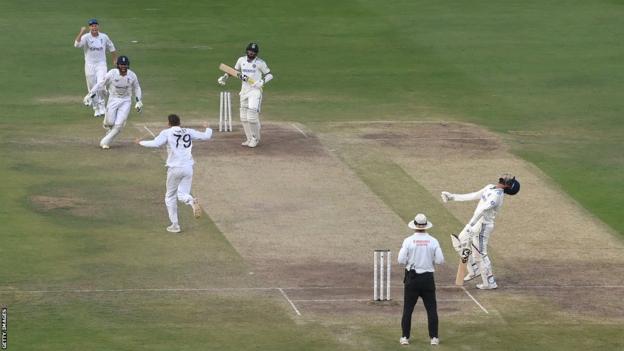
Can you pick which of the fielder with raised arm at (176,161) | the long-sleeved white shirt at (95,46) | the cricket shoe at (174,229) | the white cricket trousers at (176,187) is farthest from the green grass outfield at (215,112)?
the long-sleeved white shirt at (95,46)

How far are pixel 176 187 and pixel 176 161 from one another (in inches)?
21.6

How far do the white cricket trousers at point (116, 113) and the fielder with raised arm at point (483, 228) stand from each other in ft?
36.6

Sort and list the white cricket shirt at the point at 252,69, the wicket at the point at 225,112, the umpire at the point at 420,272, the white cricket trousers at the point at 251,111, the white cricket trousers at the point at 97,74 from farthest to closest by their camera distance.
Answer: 1. the white cricket trousers at the point at 97,74
2. the wicket at the point at 225,112
3. the white cricket shirt at the point at 252,69
4. the white cricket trousers at the point at 251,111
5. the umpire at the point at 420,272

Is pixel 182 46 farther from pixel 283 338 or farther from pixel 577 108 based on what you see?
pixel 283 338

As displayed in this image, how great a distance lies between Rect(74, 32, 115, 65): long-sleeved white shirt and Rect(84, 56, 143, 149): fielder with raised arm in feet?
13.6

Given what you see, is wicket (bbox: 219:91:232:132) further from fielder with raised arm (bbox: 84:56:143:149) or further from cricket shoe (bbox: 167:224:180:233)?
cricket shoe (bbox: 167:224:180:233)

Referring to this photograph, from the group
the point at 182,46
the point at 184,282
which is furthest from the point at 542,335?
the point at 182,46

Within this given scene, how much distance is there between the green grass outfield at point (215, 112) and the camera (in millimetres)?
24125

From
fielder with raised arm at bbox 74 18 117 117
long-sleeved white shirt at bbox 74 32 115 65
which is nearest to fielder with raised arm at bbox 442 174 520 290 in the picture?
fielder with raised arm at bbox 74 18 117 117

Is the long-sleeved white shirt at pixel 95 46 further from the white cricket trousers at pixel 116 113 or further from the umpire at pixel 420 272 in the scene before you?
the umpire at pixel 420 272

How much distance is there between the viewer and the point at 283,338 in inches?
924

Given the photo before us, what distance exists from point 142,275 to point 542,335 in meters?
7.20

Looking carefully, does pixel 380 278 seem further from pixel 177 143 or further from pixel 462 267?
pixel 177 143

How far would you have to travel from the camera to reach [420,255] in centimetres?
2306
